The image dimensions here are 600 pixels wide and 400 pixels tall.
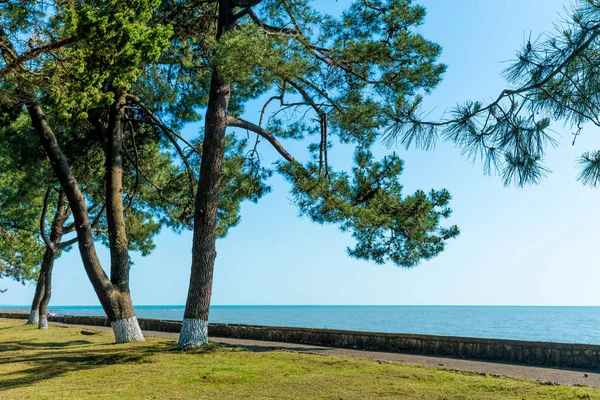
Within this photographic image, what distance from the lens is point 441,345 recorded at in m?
10.4

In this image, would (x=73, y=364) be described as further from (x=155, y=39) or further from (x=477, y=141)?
(x=477, y=141)

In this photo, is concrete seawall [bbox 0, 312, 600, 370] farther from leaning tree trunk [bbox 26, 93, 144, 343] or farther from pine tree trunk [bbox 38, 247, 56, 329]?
pine tree trunk [bbox 38, 247, 56, 329]

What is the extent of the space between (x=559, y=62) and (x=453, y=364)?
5.40m

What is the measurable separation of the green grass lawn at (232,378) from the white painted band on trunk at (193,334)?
0.81 ft

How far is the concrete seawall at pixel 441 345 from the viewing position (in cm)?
876

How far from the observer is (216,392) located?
20.7ft

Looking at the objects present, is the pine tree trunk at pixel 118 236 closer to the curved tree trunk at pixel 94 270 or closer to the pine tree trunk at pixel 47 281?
the curved tree trunk at pixel 94 270

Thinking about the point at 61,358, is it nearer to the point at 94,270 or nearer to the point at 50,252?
the point at 94,270

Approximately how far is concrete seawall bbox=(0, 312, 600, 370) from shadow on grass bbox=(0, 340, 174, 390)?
3540 millimetres

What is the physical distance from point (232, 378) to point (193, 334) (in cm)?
295

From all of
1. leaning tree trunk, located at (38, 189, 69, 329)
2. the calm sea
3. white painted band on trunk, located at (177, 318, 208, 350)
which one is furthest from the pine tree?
the calm sea

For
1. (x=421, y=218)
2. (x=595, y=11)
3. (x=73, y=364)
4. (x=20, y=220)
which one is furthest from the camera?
(x=20, y=220)

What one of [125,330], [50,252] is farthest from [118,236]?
[50,252]

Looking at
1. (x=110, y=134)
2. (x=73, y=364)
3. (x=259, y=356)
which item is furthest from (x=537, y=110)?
Answer: (x=110, y=134)
